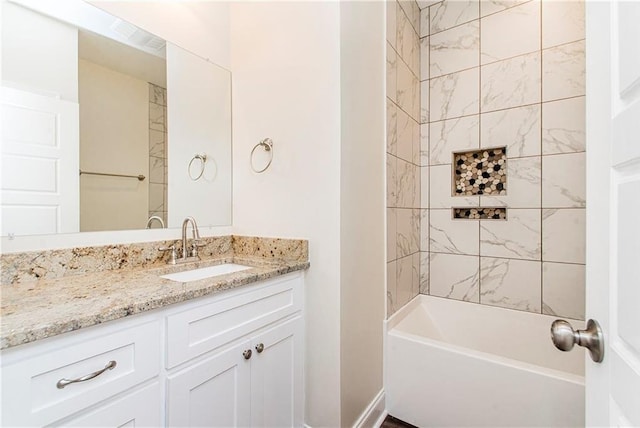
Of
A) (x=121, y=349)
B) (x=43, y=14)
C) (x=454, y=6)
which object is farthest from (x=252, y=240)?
(x=454, y=6)

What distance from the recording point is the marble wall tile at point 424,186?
232cm

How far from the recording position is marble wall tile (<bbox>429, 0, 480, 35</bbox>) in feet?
7.02

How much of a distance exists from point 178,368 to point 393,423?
135cm

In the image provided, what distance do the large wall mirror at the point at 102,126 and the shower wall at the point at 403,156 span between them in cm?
108

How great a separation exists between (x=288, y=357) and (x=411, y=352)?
75 cm

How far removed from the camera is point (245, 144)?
5.70 ft

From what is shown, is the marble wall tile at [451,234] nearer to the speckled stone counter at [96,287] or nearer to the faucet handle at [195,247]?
the speckled stone counter at [96,287]

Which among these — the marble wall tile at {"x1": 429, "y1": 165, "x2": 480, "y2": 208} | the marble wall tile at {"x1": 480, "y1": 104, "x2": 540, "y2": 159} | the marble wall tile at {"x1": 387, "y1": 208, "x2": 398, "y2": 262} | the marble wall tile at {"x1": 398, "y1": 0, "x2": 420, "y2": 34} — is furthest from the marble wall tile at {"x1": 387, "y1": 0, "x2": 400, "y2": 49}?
the marble wall tile at {"x1": 387, "y1": 208, "x2": 398, "y2": 262}

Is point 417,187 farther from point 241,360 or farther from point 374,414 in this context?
point 241,360

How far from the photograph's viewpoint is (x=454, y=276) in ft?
7.26

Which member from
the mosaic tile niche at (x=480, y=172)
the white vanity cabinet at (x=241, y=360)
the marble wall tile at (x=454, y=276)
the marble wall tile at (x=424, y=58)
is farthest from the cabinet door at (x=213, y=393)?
the marble wall tile at (x=424, y=58)

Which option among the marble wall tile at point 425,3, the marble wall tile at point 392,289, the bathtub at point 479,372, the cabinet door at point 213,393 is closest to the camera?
the cabinet door at point 213,393

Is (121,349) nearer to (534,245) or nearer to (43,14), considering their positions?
(43,14)

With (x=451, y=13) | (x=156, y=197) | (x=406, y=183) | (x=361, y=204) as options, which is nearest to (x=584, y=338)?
(x=361, y=204)
